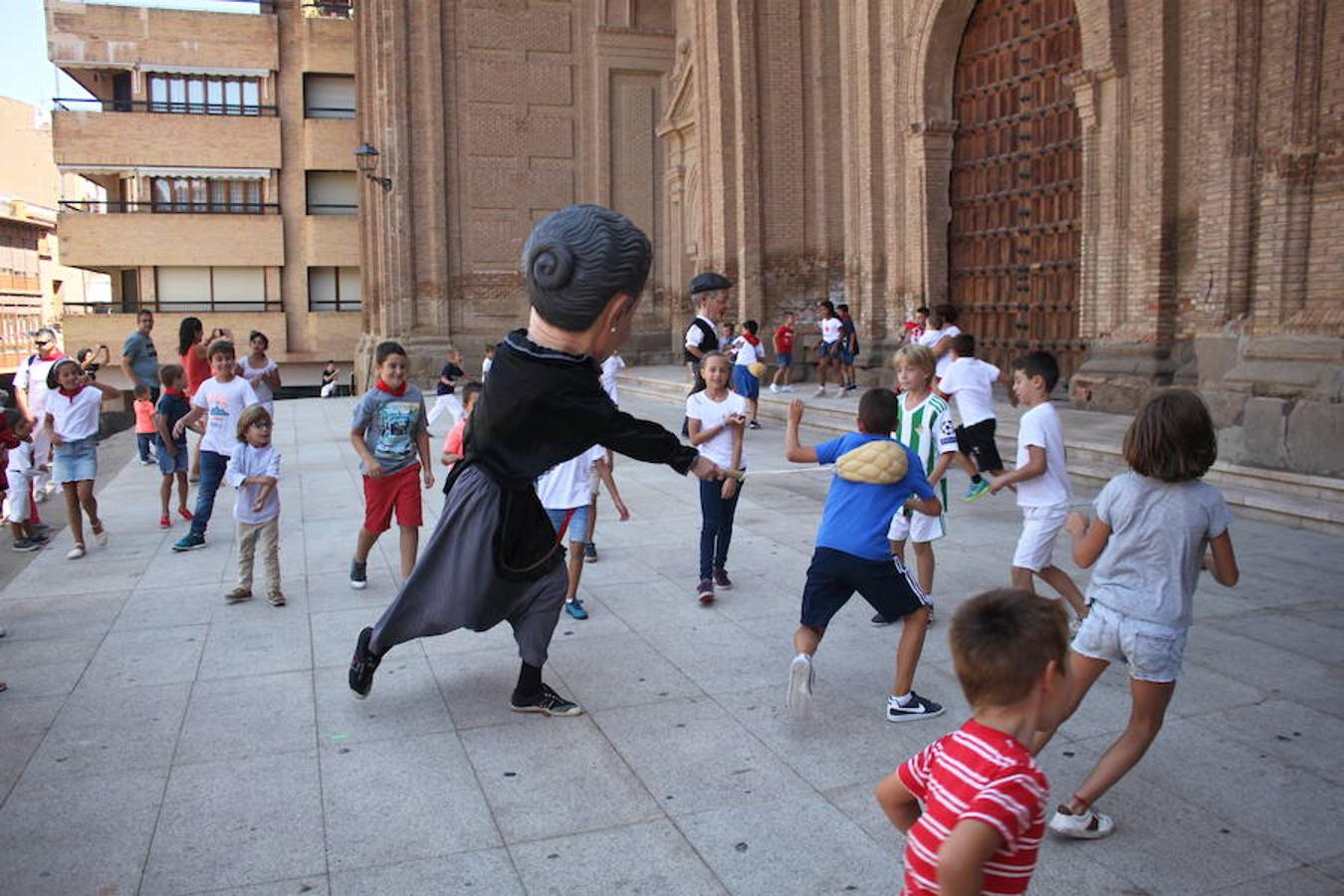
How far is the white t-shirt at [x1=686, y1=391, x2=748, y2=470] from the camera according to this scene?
697 centimetres

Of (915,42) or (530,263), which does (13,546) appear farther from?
(915,42)

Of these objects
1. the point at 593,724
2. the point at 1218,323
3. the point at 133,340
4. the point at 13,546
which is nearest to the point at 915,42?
the point at 1218,323

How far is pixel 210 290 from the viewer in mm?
41812

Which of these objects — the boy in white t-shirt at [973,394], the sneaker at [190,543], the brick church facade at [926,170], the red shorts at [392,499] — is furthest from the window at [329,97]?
the red shorts at [392,499]

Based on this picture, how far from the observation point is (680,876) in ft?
12.2

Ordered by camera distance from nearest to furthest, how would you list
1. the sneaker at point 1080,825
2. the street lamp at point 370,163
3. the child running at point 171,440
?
the sneaker at point 1080,825
the child running at point 171,440
the street lamp at point 370,163

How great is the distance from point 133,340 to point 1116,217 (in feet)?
39.1

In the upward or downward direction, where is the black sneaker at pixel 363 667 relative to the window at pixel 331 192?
downward

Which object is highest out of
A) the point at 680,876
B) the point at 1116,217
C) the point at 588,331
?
the point at 1116,217

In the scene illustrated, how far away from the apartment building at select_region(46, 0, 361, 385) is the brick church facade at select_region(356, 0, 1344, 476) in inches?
406

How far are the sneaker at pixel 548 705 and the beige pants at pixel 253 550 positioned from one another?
2649 millimetres

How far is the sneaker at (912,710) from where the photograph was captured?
197 inches

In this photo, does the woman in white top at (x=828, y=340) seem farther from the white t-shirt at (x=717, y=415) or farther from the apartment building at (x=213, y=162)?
the apartment building at (x=213, y=162)

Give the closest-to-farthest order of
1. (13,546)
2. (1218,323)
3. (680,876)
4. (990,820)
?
(990,820), (680,876), (13,546), (1218,323)
